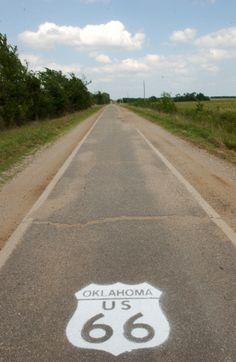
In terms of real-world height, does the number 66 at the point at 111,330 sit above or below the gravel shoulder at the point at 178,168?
above

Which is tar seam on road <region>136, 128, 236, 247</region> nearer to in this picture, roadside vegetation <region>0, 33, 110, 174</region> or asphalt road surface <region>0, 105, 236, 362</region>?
asphalt road surface <region>0, 105, 236, 362</region>

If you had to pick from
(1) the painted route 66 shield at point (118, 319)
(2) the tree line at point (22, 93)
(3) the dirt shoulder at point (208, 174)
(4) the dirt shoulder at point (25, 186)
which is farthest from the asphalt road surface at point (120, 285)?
(2) the tree line at point (22, 93)

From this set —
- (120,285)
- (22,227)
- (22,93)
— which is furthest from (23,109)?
(120,285)

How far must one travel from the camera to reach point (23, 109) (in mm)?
30062

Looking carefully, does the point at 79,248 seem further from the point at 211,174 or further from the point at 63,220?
the point at 211,174

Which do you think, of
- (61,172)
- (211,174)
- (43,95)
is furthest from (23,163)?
(43,95)

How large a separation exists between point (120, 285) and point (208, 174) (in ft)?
19.7

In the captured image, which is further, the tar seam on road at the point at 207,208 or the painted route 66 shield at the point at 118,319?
the tar seam on road at the point at 207,208

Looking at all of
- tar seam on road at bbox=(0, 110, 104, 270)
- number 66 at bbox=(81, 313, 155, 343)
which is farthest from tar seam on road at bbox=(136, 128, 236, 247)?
tar seam on road at bbox=(0, 110, 104, 270)

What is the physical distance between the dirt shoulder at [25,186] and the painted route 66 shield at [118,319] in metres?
1.91

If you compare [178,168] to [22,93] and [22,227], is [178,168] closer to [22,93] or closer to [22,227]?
[22,227]

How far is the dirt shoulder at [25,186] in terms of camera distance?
624cm

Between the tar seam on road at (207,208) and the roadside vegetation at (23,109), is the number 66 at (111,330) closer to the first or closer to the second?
the tar seam on road at (207,208)

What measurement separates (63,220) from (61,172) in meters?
4.05
